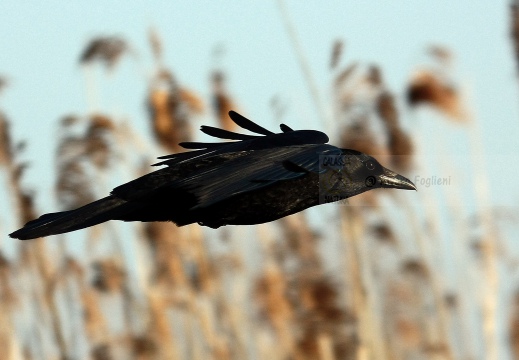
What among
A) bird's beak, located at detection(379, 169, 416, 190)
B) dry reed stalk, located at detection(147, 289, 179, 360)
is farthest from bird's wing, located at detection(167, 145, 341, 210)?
dry reed stalk, located at detection(147, 289, 179, 360)

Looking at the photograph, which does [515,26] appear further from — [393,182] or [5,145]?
[5,145]

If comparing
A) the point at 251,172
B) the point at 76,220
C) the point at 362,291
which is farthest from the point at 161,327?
the point at 251,172

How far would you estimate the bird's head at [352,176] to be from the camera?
103 inches

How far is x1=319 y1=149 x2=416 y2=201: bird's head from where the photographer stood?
261 cm

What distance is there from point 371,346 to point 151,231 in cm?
129

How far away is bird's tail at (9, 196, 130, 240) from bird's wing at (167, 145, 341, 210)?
205mm

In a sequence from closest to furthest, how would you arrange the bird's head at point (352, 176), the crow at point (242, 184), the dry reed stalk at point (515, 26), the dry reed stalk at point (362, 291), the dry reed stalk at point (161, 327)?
the crow at point (242, 184) → the bird's head at point (352, 176) → the dry reed stalk at point (515, 26) → the dry reed stalk at point (362, 291) → the dry reed stalk at point (161, 327)

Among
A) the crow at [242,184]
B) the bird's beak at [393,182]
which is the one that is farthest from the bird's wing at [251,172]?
the bird's beak at [393,182]

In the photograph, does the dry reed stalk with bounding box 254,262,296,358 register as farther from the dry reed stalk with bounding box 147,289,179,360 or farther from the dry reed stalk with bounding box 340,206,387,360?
the dry reed stalk with bounding box 147,289,179,360

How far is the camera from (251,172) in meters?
2.46

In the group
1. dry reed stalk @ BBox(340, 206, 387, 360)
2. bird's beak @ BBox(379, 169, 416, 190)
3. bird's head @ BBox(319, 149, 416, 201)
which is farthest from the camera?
dry reed stalk @ BBox(340, 206, 387, 360)

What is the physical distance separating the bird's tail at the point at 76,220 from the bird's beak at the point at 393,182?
0.76m

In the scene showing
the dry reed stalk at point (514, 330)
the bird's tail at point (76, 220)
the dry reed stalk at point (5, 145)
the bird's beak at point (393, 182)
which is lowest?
the dry reed stalk at point (514, 330)

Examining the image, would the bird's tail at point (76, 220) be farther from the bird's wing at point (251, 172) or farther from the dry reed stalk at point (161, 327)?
the dry reed stalk at point (161, 327)
